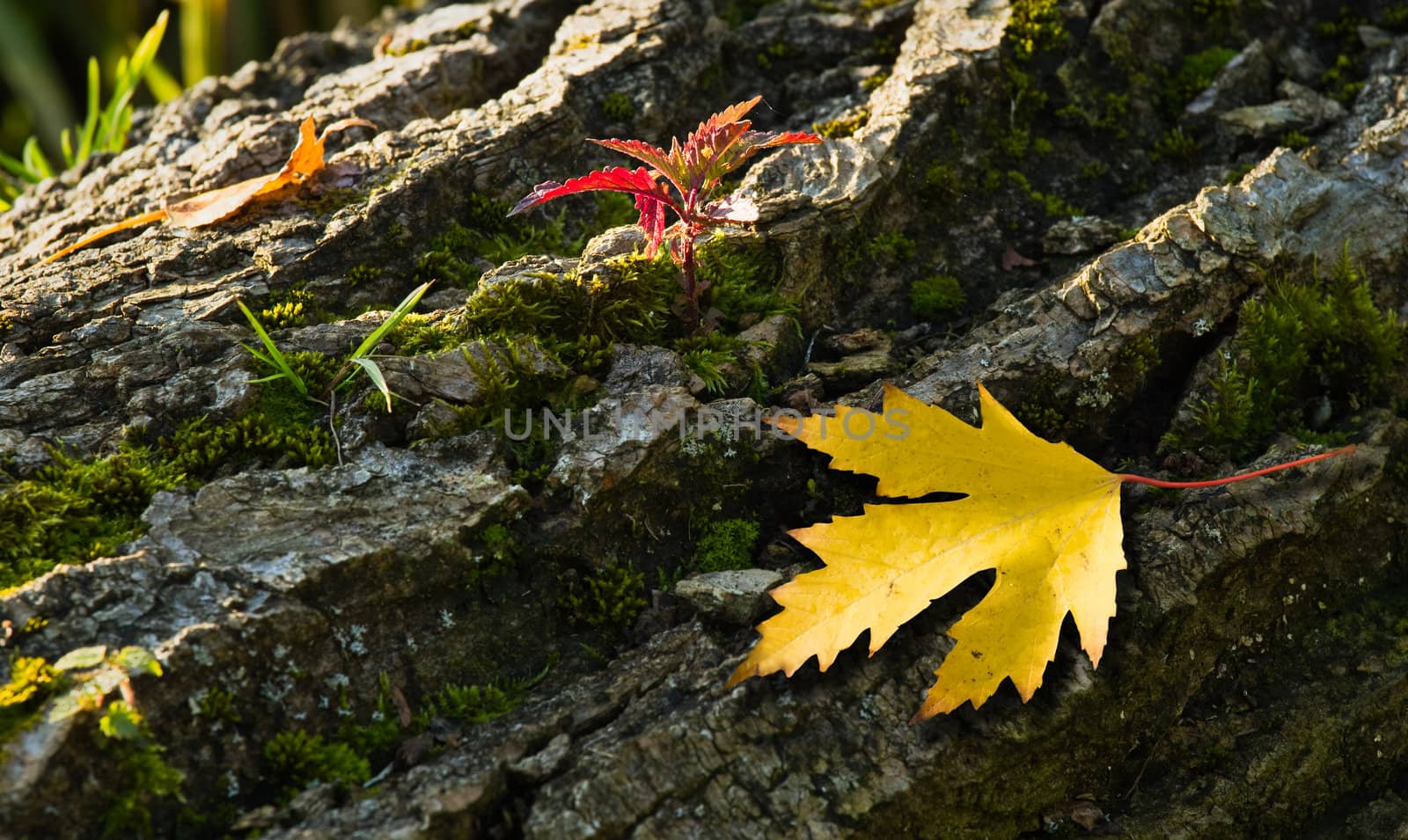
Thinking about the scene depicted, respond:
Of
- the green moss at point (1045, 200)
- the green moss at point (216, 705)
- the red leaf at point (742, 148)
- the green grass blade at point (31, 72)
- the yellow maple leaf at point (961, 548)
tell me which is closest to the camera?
the green moss at point (216, 705)

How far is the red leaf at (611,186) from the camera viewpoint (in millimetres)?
3453

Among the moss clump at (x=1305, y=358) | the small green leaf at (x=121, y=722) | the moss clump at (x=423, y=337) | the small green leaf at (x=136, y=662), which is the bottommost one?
the moss clump at (x=1305, y=358)

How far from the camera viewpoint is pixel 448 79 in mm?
5410

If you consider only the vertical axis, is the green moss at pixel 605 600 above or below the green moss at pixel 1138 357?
above

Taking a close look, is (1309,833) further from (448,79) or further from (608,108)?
(448,79)

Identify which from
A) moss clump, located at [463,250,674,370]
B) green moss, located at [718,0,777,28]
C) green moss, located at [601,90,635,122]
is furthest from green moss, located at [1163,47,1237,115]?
moss clump, located at [463,250,674,370]

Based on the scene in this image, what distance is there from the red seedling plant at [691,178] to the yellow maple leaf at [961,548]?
80 cm

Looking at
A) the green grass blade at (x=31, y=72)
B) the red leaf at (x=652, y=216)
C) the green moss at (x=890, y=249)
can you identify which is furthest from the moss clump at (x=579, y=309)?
→ the green grass blade at (x=31, y=72)

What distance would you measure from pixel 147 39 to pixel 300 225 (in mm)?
3448

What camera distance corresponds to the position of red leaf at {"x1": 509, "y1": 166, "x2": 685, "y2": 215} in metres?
3.45

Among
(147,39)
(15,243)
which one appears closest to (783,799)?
(15,243)

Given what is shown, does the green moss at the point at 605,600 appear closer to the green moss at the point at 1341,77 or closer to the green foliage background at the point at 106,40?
the green moss at the point at 1341,77

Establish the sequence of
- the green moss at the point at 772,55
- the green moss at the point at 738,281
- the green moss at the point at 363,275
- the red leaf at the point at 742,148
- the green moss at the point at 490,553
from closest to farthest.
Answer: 1. the green moss at the point at 490,553
2. the red leaf at the point at 742,148
3. the green moss at the point at 738,281
4. the green moss at the point at 363,275
5. the green moss at the point at 772,55

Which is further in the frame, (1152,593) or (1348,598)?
(1348,598)
